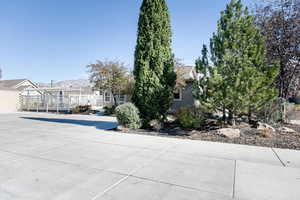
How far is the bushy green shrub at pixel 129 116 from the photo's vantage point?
788cm

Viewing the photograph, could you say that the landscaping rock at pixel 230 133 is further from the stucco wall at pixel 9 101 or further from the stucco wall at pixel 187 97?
the stucco wall at pixel 9 101

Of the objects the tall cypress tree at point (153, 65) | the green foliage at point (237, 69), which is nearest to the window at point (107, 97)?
the tall cypress tree at point (153, 65)

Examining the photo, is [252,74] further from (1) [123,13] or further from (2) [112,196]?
(1) [123,13]

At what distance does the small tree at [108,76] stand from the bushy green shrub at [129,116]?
843cm

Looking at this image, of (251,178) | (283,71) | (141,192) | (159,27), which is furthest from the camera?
(283,71)

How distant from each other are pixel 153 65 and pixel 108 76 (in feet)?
28.3

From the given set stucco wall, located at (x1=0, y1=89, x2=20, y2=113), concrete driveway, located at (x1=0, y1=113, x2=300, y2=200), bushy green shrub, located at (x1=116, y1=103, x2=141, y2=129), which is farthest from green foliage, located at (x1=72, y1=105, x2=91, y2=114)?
concrete driveway, located at (x1=0, y1=113, x2=300, y2=200)

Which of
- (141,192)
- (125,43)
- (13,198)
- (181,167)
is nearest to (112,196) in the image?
Result: (141,192)

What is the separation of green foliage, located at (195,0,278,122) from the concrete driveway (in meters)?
2.19

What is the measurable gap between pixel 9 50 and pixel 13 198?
21.1 meters

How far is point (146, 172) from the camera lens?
3338 millimetres

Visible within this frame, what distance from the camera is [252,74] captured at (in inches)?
252

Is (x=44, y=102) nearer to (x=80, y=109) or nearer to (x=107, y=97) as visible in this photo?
(x=80, y=109)

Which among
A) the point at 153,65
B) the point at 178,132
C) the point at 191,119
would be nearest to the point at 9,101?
the point at 153,65
